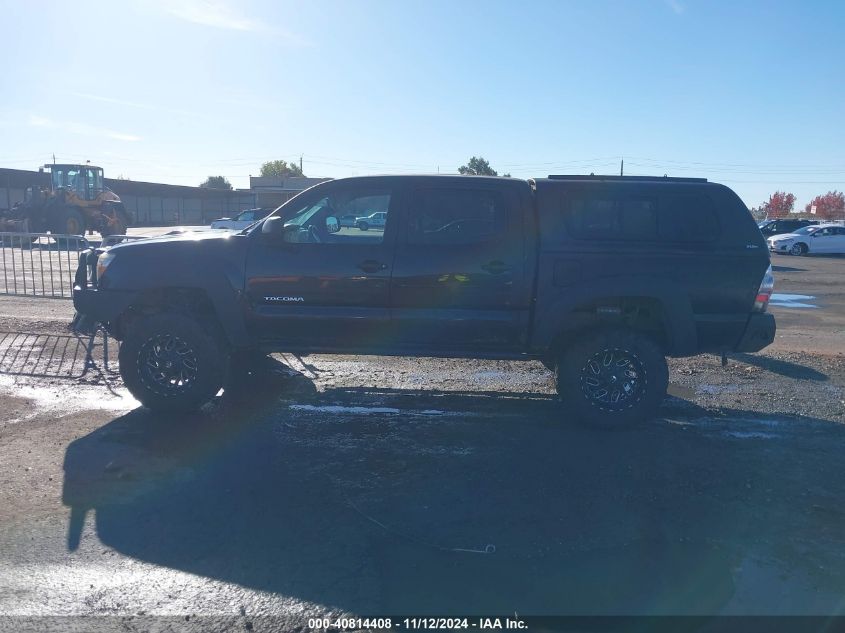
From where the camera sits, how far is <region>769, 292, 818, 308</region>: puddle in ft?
52.6

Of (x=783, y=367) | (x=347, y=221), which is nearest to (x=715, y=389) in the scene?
(x=783, y=367)

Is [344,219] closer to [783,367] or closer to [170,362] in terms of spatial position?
[170,362]

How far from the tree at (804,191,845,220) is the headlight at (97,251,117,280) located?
79.6 m

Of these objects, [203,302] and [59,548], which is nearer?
[59,548]

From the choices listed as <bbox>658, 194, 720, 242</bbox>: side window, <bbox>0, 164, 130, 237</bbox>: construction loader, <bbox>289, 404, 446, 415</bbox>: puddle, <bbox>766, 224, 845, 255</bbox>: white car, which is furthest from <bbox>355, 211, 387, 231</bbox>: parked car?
<bbox>766, 224, 845, 255</bbox>: white car

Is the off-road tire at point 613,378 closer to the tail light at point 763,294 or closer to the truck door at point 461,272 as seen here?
the truck door at point 461,272

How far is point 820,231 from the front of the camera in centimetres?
3481

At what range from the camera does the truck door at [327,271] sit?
7203mm

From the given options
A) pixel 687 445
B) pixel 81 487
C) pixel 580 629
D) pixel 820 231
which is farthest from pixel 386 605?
pixel 820 231

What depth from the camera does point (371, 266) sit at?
7176mm

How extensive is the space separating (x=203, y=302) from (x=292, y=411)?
1.35 metres

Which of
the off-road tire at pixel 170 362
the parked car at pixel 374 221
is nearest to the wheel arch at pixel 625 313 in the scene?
the parked car at pixel 374 221

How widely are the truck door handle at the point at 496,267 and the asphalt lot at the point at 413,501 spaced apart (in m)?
1.41

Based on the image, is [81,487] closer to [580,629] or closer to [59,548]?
[59,548]
